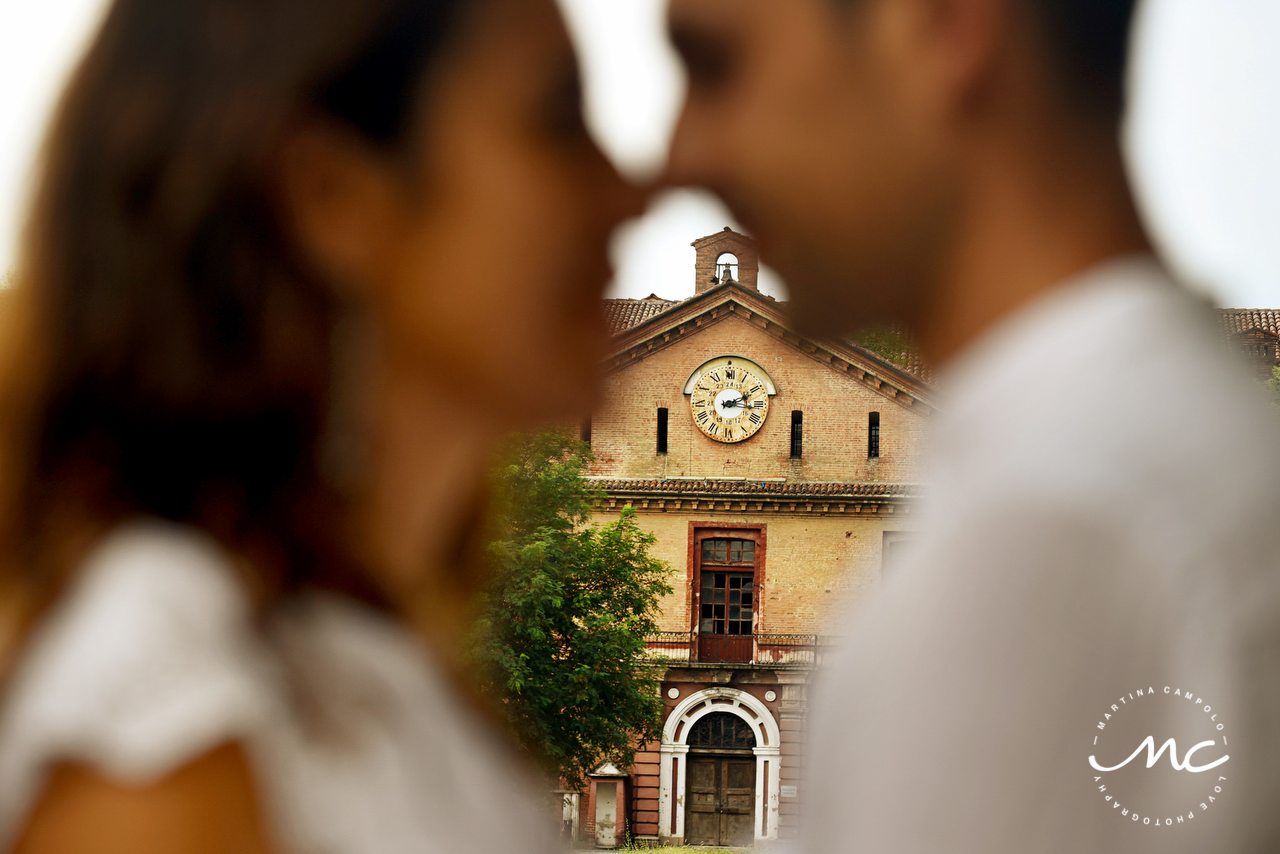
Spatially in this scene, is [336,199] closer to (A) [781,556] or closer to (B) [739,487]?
(B) [739,487]

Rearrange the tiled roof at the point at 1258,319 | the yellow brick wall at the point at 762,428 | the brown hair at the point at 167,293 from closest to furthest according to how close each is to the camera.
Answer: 1. the brown hair at the point at 167,293
2. the tiled roof at the point at 1258,319
3. the yellow brick wall at the point at 762,428

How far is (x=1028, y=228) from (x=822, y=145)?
185mm

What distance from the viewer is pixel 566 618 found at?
53.4 feet

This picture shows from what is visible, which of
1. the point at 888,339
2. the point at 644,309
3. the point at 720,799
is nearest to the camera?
the point at 888,339

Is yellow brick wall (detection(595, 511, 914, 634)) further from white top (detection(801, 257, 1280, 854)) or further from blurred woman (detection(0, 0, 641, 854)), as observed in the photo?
white top (detection(801, 257, 1280, 854))

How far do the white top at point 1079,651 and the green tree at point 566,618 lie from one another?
13.2m

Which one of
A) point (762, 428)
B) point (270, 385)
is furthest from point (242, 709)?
point (762, 428)

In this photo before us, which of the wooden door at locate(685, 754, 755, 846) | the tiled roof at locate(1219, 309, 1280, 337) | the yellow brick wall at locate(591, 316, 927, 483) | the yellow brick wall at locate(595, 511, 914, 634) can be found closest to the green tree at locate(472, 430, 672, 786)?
the yellow brick wall at locate(595, 511, 914, 634)

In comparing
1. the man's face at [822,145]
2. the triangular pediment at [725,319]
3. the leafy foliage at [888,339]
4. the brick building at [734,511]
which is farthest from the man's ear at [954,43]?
the triangular pediment at [725,319]

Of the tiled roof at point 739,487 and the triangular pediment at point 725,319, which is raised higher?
A: the triangular pediment at point 725,319

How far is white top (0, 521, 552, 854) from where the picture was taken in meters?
0.68

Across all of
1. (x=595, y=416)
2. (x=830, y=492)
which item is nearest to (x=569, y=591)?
(x=830, y=492)

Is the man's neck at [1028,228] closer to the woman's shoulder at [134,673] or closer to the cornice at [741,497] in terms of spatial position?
the woman's shoulder at [134,673]

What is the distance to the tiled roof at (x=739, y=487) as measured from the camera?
2545 cm
